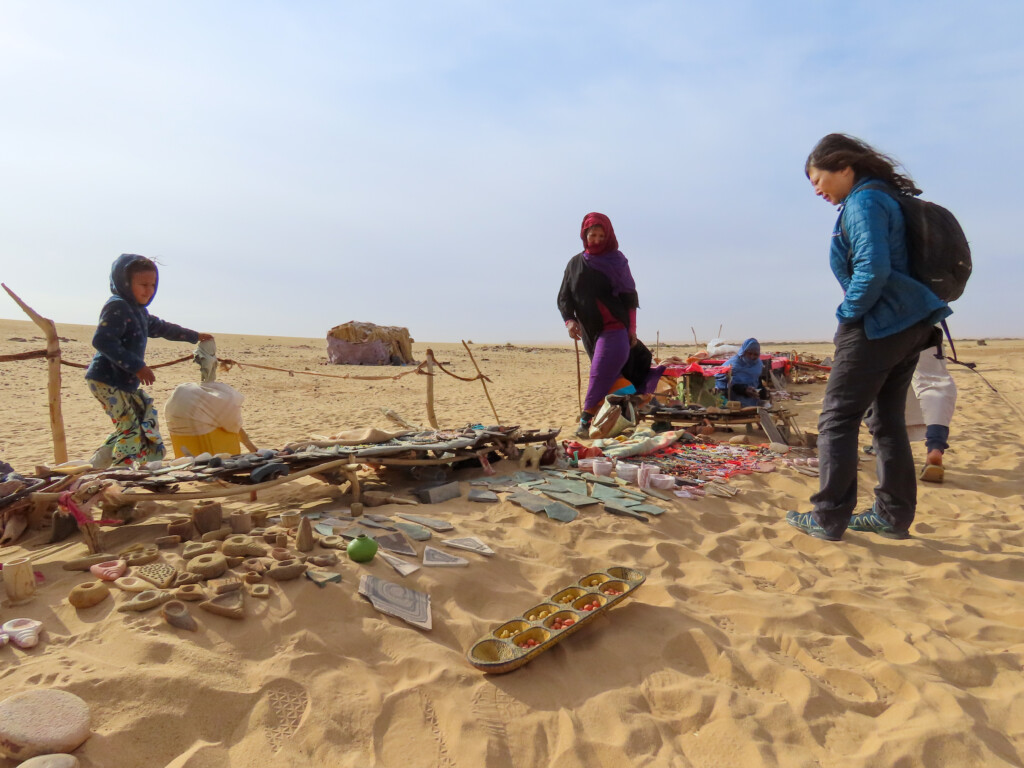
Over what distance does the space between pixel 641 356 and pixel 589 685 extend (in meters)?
5.04

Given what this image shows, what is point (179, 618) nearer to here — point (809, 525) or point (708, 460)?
point (809, 525)

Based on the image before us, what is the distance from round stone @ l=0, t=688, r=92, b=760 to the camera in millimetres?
1420

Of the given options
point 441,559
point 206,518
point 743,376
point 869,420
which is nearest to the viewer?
point 441,559

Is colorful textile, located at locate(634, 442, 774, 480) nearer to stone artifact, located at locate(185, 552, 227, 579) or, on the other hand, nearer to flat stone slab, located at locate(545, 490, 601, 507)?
flat stone slab, located at locate(545, 490, 601, 507)

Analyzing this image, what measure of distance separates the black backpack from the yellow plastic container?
426cm

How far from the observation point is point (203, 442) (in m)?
4.03

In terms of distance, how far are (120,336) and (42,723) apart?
293cm

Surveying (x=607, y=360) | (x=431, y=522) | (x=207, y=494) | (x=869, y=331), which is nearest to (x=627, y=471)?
(x=431, y=522)

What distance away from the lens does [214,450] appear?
407 cm

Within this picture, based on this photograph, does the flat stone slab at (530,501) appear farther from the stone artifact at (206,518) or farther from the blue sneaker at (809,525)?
the stone artifact at (206,518)

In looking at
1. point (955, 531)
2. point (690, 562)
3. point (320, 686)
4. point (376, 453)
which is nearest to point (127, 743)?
point (320, 686)

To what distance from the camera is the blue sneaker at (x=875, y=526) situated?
3402mm

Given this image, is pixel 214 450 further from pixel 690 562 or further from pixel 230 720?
pixel 690 562

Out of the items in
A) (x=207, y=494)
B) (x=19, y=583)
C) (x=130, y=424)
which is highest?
(x=130, y=424)
